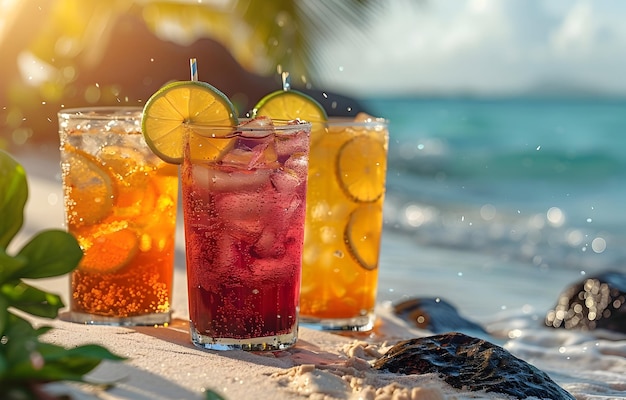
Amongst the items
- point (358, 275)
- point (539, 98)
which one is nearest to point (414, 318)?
point (358, 275)

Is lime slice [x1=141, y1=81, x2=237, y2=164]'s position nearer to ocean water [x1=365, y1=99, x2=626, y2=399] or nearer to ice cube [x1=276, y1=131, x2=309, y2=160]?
ice cube [x1=276, y1=131, x2=309, y2=160]

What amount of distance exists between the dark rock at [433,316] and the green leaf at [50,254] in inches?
88.0

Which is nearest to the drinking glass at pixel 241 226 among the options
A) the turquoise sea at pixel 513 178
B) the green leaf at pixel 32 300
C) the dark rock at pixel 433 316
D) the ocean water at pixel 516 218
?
the green leaf at pixel 32 300

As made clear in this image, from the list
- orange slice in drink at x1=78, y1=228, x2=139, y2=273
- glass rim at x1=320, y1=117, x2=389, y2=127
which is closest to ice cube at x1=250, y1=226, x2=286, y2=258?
orange slice in drink at x1=78, y1=228, x2=139, y2=273

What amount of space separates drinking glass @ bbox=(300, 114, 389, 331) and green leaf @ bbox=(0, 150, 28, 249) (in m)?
1.37

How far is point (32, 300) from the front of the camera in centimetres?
218

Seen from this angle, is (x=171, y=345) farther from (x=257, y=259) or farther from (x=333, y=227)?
(x=333, y=227)

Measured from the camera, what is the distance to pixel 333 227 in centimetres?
342

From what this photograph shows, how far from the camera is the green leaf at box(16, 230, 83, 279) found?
7.02 ft

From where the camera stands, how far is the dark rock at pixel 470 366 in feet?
8.45

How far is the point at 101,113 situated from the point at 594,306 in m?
2.58

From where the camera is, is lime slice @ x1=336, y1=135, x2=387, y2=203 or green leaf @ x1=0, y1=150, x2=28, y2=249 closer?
green leaf @ x1=0, y1=150, x2=28, y2=249

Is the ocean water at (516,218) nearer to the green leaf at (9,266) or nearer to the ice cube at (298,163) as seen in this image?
the ice cube at (298,163)

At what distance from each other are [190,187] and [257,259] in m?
0.28
